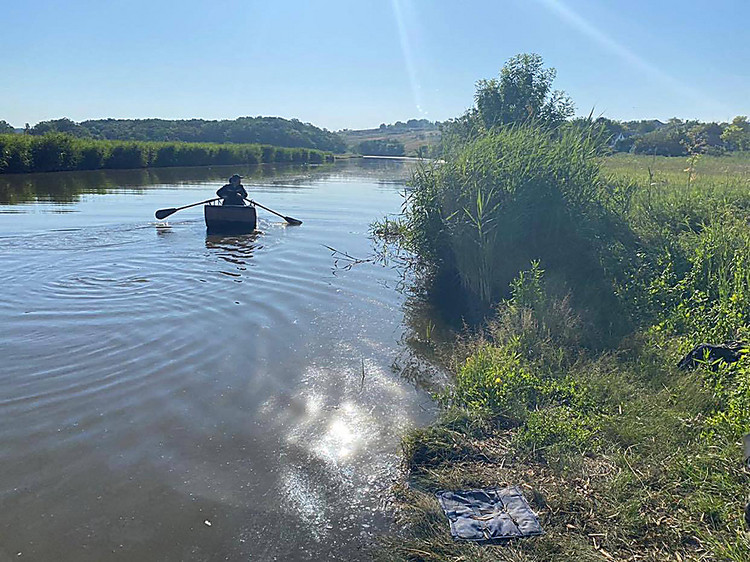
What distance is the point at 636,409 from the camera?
16.7 feet

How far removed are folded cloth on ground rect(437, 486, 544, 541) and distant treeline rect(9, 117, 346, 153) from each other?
9268 centimetres

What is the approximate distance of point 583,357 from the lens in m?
6.39

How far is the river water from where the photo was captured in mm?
3982

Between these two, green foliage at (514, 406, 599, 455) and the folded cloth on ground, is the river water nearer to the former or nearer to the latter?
the folded cloth on ground

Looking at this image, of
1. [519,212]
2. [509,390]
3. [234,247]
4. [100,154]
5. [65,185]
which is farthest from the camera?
[100,154]

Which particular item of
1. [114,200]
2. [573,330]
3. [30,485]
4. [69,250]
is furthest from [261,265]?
[114,200]

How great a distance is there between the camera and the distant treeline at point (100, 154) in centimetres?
3284

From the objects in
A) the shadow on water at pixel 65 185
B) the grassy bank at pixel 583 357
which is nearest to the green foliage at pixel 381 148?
the shadow on water at pixel 65 185

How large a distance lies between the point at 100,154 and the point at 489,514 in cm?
4397

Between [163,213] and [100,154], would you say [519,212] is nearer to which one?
[163,213]

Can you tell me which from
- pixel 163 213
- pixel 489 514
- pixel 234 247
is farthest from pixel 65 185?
pixel 489 514

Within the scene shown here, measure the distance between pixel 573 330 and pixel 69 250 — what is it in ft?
36.1

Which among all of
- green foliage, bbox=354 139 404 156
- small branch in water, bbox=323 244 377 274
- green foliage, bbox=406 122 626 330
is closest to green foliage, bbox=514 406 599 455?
green foliage, bbox=406 122 626 330

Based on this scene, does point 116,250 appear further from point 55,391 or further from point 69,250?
point 55,391
